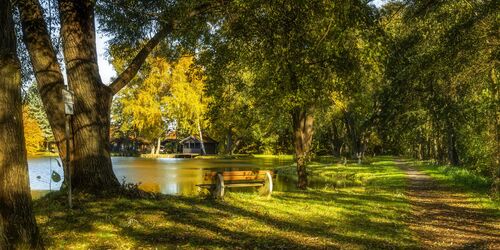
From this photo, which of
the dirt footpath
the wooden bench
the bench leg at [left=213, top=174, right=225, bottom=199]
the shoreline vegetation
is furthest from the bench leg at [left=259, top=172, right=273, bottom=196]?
the dirt footpath

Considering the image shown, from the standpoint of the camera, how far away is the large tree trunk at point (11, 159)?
5801mm

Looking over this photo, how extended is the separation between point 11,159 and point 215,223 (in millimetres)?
4755

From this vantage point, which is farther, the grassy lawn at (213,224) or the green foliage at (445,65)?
the green foliage at (445,65)

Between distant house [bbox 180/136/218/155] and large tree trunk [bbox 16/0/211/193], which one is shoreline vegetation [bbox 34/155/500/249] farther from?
distant house [bbox 180/136/218/155]

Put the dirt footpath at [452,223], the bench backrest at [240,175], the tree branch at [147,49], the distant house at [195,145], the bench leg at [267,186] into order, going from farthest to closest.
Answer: the distant house at [195,145] < the bench leg at [267,186] < the bench backrest at [240,175] < the tree branch at [147,49] < the dirt footpath at [452,223]

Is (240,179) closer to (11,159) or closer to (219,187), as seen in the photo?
(219,187)

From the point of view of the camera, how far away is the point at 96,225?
8.73m

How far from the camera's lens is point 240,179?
15688 mm

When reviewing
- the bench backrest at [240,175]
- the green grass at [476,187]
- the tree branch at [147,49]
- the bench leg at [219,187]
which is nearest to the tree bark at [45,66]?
the tree branch at [147,49]

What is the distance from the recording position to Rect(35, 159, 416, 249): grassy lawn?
803 centimetres

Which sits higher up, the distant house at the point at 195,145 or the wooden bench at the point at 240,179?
the distant house at the point at 195,145

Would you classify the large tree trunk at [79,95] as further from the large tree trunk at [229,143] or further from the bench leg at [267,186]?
the large tree trunk at [229,143]

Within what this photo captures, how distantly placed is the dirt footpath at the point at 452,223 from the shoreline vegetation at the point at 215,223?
0.36 metres

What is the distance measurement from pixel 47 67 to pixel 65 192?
9.53ft
